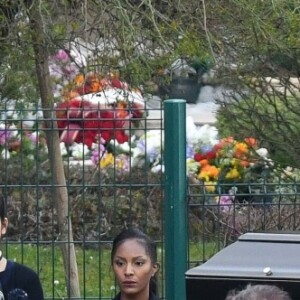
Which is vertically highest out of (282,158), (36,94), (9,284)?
(36,94)

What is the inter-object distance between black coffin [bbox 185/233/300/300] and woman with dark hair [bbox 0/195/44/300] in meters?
1.56

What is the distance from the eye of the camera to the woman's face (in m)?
3.94

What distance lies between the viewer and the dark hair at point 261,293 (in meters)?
2.18

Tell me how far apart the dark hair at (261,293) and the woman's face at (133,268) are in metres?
1.60

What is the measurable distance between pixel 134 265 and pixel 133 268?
2 cm

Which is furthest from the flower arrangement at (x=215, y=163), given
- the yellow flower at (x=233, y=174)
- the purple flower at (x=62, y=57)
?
the purple flower at (x=62, y=57)

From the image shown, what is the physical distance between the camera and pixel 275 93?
19.6ft

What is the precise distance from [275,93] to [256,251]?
345 centimetres

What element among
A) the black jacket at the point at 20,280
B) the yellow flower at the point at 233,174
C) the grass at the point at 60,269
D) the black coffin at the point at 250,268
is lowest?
the grass at the point at 60,269

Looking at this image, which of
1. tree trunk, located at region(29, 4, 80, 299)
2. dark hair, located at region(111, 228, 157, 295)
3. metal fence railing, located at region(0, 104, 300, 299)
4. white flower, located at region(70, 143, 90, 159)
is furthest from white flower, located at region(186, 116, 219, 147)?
dark hair, located at region(111, 228, 157, 295)

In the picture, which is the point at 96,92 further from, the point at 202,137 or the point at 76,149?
the point at 202,137

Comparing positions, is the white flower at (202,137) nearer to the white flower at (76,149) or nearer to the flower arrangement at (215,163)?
the flower arrangement at (215,163)

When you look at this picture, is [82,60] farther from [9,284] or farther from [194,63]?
[9,284]

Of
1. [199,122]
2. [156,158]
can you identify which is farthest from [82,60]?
[199,122]
